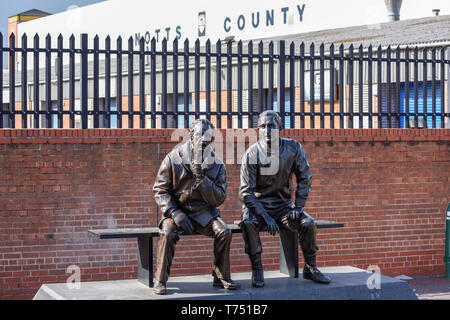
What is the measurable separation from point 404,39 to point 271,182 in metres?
11.8

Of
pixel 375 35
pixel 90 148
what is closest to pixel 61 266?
pixel 90 148

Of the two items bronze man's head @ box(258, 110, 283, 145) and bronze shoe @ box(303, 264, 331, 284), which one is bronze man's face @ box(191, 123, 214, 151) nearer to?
bronze man's head @ box(258, 110, 283, 145)

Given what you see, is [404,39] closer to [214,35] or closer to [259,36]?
[259,36]

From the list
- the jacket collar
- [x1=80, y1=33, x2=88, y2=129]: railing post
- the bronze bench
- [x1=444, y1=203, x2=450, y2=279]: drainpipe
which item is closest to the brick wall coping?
[x1=80, y1=33, x2=88, y2=129]: railing post

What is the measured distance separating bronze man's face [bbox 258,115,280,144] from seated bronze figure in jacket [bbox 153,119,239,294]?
595mm

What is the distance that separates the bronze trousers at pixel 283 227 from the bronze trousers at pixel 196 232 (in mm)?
309

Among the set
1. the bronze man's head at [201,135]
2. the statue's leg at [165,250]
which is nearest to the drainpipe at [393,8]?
the bronze man's head at [201,135]

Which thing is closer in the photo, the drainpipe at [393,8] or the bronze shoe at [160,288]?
the bronze shoe at [160,288]

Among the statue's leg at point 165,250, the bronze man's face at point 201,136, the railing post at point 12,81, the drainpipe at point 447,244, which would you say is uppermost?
the railing post at point 12,81

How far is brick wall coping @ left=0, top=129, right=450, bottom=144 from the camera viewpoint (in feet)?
31.3

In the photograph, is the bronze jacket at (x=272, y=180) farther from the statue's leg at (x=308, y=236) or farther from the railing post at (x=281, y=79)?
the railing post at (x=281, y=79)

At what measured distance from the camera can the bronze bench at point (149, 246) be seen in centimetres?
794

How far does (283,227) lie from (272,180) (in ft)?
1.60

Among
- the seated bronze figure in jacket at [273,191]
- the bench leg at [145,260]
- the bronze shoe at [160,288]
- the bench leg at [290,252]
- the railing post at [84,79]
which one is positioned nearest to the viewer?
the bronze shoe at [160,288]
